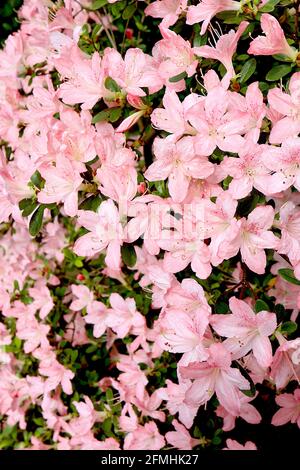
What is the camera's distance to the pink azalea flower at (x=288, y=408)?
1567mm

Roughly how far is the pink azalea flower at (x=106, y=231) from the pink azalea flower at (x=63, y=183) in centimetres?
4

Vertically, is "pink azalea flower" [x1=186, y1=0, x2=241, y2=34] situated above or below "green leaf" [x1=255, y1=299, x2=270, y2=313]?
above

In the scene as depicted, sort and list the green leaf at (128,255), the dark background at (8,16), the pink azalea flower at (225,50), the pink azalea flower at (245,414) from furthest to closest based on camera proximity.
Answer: the dark background at (8,16)
the pink azalea flower at (245,414)
the green leaf at (128,255)
the pink azalea flower at (225,50)

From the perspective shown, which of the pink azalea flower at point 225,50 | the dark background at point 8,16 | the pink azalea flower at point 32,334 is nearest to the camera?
the pink azalea flower at point 225,50

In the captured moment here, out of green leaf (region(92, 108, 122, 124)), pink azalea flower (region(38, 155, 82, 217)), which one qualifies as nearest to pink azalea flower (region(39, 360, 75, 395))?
pink azalea flower (region(38, 155, 82, 217))

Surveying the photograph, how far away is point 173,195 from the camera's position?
1.29 metres

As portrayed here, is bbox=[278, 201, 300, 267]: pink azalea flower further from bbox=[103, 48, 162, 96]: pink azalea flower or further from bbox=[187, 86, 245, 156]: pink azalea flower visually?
bbox=[103, 48, 162, 96]: pink azalea flower

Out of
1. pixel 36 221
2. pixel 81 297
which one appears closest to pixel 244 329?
pixel 36 221

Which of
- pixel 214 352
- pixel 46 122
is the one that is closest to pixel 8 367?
pixel 46 122

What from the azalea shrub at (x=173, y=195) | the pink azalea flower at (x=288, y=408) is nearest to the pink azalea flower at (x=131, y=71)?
the azalea shrub at (x=173, y=195)

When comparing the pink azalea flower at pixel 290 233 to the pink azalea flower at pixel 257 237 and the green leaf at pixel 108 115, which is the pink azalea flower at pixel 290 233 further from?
the green leaf at pixel 108 115

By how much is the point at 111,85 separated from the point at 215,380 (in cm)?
73

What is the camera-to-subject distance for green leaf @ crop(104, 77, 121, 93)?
1421mm

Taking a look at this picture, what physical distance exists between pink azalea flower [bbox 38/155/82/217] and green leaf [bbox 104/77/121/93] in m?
0.22
